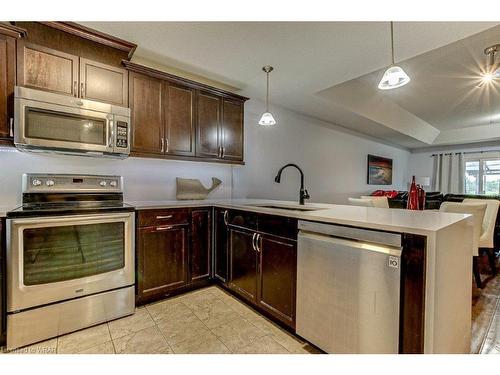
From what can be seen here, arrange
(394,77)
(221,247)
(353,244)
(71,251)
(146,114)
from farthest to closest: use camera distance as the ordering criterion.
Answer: (221,247) < (146,114) < (71,251) < (394,77) < (353,244)

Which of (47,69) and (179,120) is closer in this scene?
(47,69)

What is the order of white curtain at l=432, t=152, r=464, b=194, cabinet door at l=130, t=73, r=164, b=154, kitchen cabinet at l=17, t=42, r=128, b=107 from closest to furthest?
kitchen cabinet at l=17, t=42, r=128, b=107, cabinet door at l=130, t=73, r=164, b=154, white curtain at l=432, t=152, r=464, b=194

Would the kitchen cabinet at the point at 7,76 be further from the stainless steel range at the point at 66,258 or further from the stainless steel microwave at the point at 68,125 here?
the stainless steel range at the point at 66,258

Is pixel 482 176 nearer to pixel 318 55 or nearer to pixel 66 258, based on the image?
pixel 318 55

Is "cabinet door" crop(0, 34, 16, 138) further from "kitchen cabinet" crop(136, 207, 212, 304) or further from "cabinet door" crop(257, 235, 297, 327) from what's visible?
"cabinet door" crop(257, 235, 297, 327)

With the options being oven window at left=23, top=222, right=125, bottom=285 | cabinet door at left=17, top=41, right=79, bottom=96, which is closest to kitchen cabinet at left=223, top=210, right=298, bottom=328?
oven window at left=23, top=222, right=125, bottom=285

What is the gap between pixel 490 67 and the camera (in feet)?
9.41

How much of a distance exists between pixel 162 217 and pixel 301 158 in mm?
2764

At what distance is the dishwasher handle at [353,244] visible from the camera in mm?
1195

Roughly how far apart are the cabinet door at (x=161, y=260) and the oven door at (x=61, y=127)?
2.81ft

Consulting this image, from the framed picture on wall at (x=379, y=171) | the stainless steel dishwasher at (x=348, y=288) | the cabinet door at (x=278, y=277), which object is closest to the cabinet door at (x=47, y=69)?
the cabinet door at (x=278, y=277)

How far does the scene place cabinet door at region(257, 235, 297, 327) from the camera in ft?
5.64

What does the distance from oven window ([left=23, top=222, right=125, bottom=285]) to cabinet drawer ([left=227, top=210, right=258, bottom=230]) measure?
0.92m

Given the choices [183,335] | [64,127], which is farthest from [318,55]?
[183,335]
